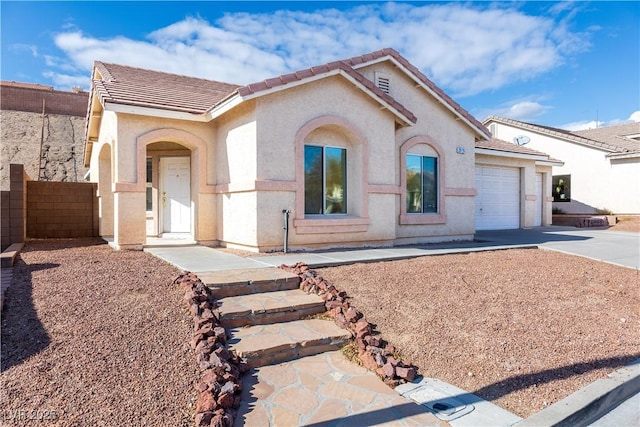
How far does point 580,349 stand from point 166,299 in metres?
5.54

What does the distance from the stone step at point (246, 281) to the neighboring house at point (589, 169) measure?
1961 centimetres

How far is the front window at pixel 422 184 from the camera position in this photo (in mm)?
12513

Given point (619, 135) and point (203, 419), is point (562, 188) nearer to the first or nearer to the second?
point (619, 135)

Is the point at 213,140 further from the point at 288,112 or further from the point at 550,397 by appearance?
the point at 550,397

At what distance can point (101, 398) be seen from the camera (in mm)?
3408

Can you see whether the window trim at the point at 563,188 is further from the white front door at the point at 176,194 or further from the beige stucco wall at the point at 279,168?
the white front door at the point at 176,194

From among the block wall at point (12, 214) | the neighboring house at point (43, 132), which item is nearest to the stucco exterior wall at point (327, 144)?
the block wall at point (12, 214)

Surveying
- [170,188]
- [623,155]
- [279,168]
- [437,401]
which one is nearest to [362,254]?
[279,168]

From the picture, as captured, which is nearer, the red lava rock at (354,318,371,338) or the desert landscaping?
the desert landscaping

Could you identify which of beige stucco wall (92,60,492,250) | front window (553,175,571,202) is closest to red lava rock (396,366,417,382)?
beige stucco wall (92,60,492,250)

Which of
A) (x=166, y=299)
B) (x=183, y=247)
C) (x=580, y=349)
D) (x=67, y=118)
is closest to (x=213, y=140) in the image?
(x=183, y=247)

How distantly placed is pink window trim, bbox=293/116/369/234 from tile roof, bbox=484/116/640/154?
19.0 metres

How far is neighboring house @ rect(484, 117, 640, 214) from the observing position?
2158 centimetres

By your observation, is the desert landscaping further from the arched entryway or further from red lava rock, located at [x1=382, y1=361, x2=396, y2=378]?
the arched entryway
